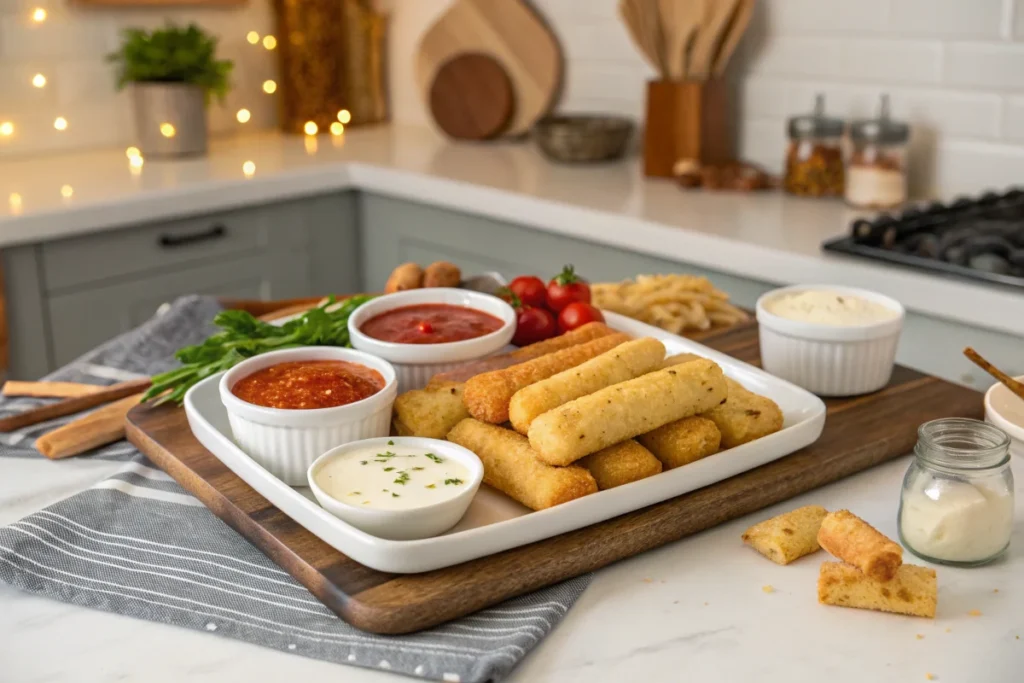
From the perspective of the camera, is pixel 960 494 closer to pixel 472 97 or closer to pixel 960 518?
pixel 960 518

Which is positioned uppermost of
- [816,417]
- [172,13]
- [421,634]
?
[172,13]

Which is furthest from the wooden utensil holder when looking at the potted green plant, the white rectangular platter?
the white rectangular platter

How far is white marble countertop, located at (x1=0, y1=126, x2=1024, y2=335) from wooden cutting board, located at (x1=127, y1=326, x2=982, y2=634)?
683 mm

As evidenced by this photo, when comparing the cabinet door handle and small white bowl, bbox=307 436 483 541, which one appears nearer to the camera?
small white bowl, bbox=307 436 483 541

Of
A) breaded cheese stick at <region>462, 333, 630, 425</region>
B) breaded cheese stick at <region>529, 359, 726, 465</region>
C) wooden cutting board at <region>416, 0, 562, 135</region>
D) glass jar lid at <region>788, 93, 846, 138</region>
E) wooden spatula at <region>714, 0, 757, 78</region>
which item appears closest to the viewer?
breaded cheese stick at <region>529, 359, 726, 465</region>

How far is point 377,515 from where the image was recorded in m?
1.10

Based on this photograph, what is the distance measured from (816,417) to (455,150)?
242cm

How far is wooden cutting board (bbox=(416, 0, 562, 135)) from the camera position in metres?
3.61

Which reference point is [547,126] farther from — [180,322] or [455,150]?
[180,322]

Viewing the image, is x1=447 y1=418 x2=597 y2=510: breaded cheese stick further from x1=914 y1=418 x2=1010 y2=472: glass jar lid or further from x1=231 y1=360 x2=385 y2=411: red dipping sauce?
x1=914 y1=418 x2=1010 y2=472: glass jar lid

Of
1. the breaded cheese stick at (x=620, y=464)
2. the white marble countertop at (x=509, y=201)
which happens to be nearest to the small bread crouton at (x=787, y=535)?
the breaded cheese stick at (x=620, y=464)

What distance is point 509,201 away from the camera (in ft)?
9.53

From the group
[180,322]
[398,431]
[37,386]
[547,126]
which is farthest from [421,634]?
[547,126]

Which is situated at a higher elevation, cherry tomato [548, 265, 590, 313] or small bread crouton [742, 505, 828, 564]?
cherry tomato [548, 265, 590, 313]
